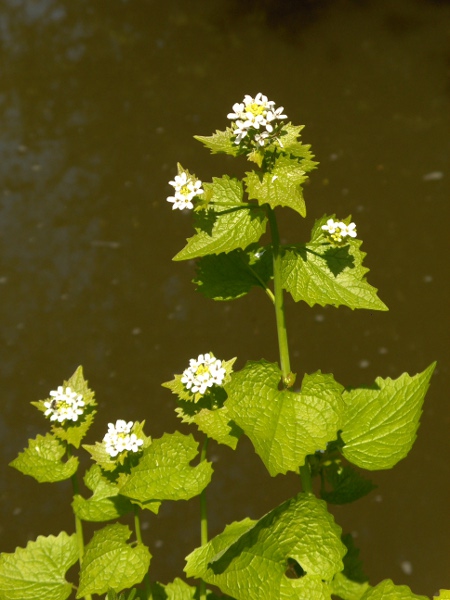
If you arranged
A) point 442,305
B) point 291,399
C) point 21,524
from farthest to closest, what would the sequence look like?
point 442,305 < point 21,524 < point 291,399

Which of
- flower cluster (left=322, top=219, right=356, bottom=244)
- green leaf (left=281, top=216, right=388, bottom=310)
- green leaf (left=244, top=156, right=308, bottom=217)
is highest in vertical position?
green leaf (left=244, top=156, right=308, bottom=217)

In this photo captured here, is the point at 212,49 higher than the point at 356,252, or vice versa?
the point at 356,252

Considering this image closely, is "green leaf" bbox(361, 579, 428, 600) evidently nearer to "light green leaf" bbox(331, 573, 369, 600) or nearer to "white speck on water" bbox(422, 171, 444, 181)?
"light green leaf" bbox(331, 573, 369, 600)

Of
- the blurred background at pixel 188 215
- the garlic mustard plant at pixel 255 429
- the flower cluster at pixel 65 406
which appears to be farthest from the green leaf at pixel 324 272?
the blurred background at pixel 188 215

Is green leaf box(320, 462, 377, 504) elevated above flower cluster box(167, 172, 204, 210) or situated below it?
below

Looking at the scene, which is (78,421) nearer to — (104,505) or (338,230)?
(104,505)

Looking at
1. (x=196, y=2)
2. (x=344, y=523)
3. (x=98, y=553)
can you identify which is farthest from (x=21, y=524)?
(x=196, y=2)

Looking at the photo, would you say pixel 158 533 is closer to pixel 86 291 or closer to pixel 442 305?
pixel 86 291

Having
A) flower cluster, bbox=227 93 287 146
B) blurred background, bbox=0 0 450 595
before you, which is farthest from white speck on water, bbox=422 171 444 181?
flower cluster, bbox=227 93 287 146

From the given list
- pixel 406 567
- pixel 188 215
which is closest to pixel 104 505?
pixel 188 215
